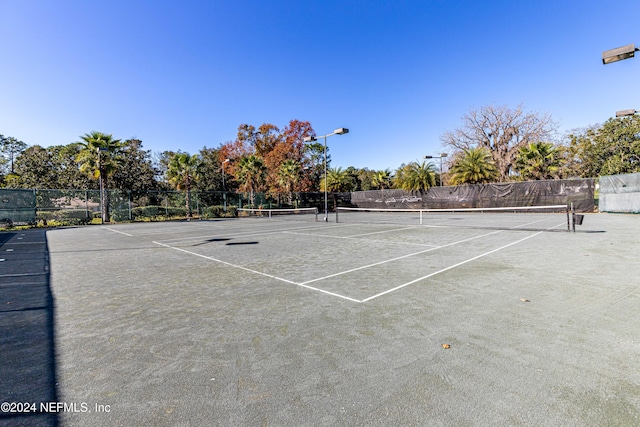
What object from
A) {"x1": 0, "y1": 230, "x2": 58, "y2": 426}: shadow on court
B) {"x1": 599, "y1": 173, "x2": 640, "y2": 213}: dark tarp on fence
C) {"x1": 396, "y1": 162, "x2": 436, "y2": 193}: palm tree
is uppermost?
{"x1": 396, "y1": 162, "x2": 436, "y2": 193}: palm tree

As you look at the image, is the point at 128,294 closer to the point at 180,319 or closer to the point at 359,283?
the point at 180,319

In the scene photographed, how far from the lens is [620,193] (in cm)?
2278

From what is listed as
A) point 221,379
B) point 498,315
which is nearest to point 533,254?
point 498,315

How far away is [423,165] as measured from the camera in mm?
37062

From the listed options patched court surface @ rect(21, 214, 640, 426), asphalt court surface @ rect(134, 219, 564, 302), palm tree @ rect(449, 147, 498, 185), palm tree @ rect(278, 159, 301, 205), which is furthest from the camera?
palm tree @ rect(278, 159, 301, 205)

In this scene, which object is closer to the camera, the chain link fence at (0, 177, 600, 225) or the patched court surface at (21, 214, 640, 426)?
the patched court surface at (21, 214, 640, 426)

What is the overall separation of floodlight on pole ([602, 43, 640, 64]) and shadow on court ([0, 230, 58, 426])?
1185 cm

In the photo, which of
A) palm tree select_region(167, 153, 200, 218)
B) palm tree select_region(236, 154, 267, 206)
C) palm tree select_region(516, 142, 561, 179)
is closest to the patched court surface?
palm tree select_region(167, 153, 200, 218)

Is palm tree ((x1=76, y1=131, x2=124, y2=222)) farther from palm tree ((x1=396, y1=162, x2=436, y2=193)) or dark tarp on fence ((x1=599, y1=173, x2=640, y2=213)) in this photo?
dark tarp on fence ((x1=599, y1=173, x2=640, y2=213))

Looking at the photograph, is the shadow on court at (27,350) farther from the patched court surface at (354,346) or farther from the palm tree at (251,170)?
the palm tree at (251,170)

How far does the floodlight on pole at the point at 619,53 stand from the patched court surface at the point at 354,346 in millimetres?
4967

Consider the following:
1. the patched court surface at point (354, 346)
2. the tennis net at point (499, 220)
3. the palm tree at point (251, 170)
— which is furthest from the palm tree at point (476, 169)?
the patched court surface at point (354, 346)

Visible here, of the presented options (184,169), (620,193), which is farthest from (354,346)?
(184,169)

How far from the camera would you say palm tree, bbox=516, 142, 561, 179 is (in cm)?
3144
